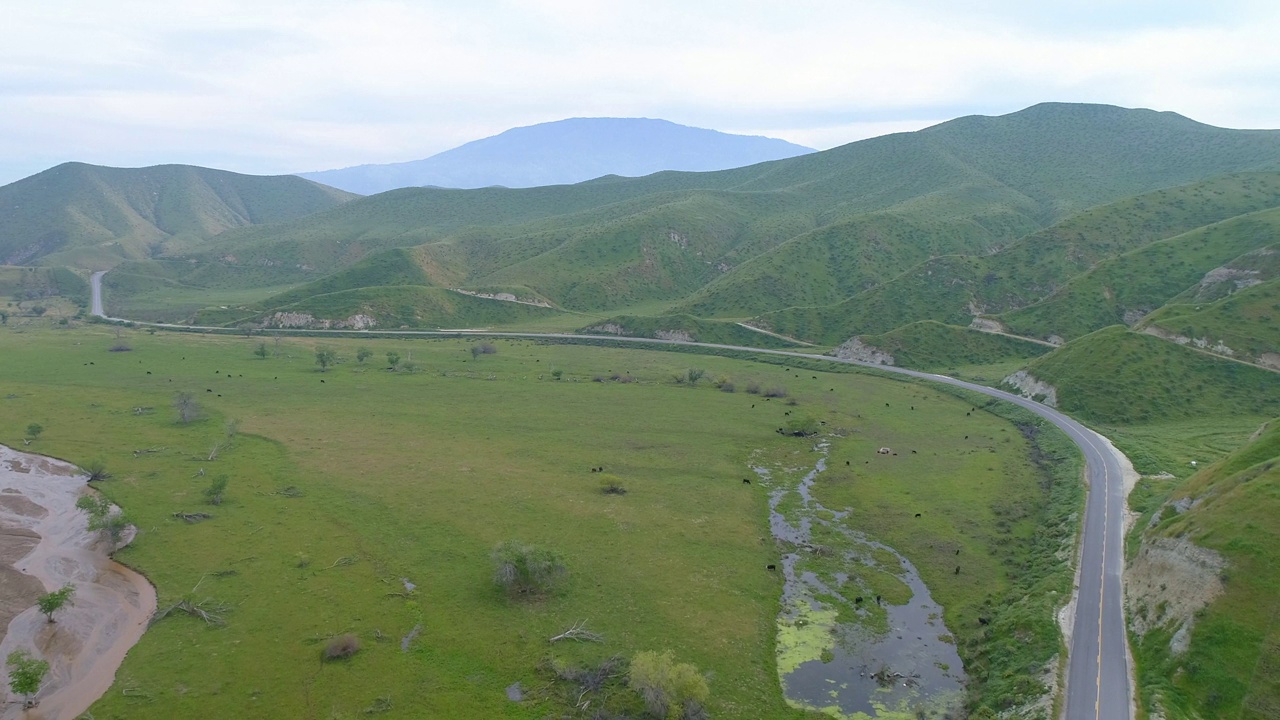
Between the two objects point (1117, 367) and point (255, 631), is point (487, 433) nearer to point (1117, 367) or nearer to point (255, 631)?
point (255, 631)

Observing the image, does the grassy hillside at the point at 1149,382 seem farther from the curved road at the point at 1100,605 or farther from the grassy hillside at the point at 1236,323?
the curved road at the point at 1100,605

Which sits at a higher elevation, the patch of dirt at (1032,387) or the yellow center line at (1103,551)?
the patch of dirt at (1032,387)

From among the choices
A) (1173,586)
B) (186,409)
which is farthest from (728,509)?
(186,409)

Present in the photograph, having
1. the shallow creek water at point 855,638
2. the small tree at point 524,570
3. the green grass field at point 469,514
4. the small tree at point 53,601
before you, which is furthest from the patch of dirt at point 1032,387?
the small tree at point 53,601

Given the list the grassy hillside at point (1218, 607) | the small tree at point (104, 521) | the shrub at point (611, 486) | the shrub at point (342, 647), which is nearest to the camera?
the grassy hillside at point (1218, 607)

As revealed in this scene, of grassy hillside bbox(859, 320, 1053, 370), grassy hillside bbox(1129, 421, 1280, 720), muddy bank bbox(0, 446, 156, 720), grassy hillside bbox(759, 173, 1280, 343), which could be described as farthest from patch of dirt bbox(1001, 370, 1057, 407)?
muddy bank bbox(0, 446, 156, 720)

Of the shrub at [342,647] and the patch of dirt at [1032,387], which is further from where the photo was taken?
the patch of dirt at [1032,387]

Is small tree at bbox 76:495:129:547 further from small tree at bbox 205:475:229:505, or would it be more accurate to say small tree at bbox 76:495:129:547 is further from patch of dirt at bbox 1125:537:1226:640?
patch of dirt at bbox 1125:537:1226:640
